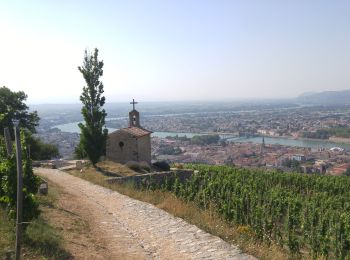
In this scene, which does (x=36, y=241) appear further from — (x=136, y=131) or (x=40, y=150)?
(x=40, y=150)

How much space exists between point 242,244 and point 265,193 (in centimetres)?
1276

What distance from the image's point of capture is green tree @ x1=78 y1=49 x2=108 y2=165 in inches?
889

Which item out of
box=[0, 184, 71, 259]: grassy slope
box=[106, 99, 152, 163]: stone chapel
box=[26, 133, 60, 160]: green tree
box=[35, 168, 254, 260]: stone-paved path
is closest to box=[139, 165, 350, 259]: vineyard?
box=[35, 168, 254, 260]: stone-paved path

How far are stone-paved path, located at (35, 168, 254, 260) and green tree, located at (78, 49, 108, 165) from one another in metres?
8.62

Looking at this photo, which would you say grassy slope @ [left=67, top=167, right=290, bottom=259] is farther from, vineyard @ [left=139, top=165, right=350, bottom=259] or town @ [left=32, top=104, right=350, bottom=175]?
town @ [left=32, top=104, right=350, bottom=175]

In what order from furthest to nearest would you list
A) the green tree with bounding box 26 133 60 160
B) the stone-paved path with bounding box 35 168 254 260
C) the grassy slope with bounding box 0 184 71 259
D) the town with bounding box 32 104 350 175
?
1. the town with bounding box 32 104 350 175
2. the green tree with bounding box 26 133 60 160
3. the stone-paved path with bounding box 35 168 254 260
4. the grassy slope with bounding box 0 184 71 259

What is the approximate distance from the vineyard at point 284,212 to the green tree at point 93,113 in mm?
4889

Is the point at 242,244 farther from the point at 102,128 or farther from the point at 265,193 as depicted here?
the point at 102,128

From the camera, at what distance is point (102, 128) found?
23.3 meters

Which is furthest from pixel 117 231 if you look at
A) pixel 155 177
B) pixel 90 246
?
pixel 155 177

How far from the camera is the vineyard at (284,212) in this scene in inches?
546

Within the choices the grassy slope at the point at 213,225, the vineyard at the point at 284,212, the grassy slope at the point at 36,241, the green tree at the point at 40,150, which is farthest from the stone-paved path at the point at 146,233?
the green tree at the point at 40,150

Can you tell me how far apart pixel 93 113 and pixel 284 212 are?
1215 cm

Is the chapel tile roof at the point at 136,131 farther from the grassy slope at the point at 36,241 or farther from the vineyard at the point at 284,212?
the grassy slope at the point at 36,241
